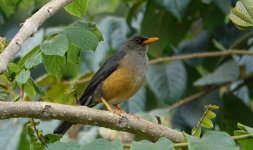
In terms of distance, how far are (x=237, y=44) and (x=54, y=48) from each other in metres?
3.04

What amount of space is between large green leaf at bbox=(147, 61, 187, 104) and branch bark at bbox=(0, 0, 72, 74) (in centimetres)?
246

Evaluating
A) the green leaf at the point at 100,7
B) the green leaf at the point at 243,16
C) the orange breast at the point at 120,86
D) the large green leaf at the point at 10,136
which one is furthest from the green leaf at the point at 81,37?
the green leaf at the point at 100,7

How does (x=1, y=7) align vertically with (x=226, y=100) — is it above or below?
above

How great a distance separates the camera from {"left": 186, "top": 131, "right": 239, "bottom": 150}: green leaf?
2.83m

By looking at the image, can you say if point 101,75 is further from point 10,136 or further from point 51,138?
point 51,138

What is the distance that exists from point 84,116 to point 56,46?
0.38m

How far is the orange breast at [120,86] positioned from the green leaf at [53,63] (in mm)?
1643

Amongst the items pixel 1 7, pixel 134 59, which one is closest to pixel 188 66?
pixel 134 59

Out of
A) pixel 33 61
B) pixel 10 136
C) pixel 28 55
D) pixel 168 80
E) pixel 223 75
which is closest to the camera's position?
pixel 33 61

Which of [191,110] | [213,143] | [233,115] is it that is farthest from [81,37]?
[233,115]

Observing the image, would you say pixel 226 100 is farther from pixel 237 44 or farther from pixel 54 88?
pixel 54 88

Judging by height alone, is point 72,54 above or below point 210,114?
above

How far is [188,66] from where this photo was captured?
6316mm

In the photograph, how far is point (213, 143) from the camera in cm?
287
